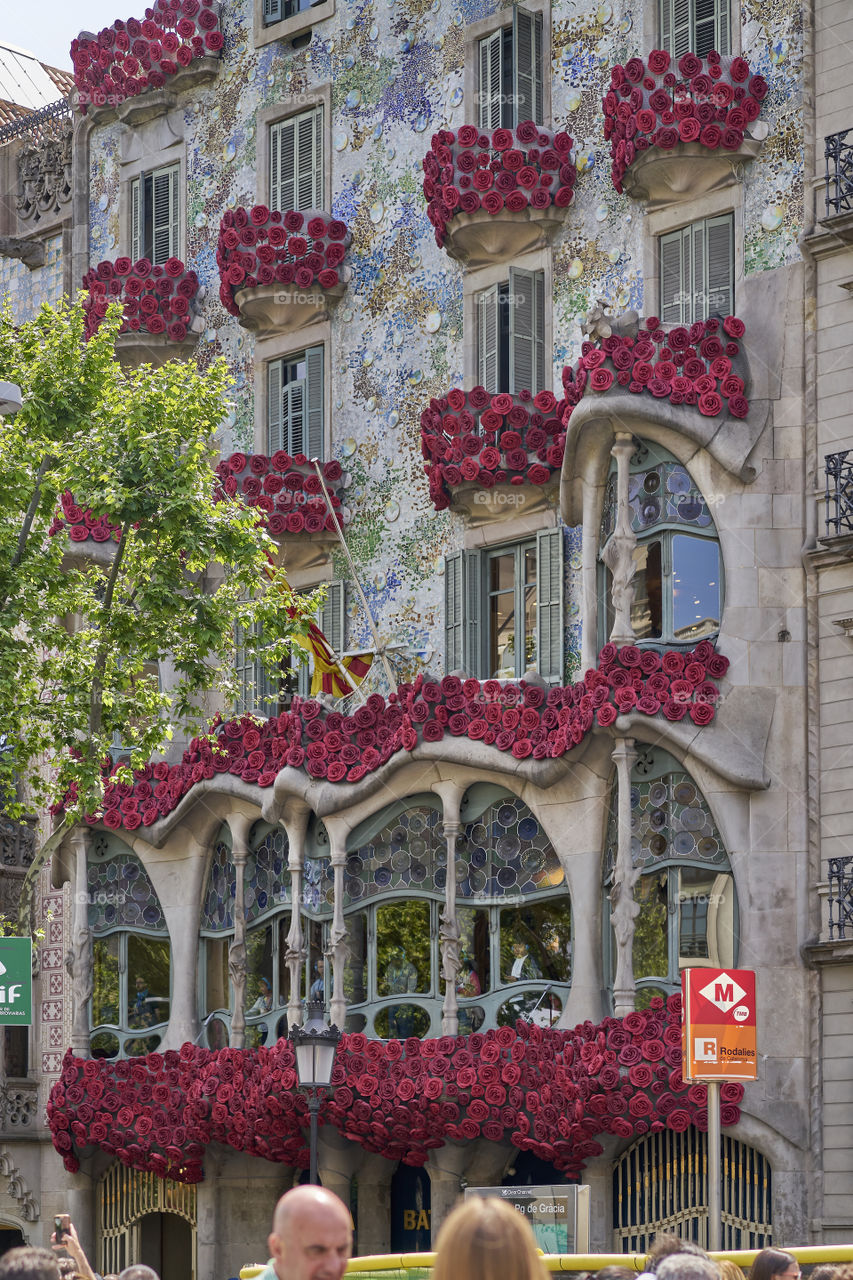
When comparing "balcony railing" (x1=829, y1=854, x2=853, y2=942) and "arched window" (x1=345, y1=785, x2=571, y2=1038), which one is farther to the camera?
"arched window" (x1=345, y1=785, x2=571, y2=1038)

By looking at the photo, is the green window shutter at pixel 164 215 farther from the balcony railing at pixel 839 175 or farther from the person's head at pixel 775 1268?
the person's head at pixel 775 1268

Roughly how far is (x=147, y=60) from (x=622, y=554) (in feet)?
43.2

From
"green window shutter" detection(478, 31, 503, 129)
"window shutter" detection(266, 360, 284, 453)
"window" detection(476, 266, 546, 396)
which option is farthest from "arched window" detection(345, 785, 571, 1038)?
"green window shutter" detection(478, 31, 503, 129)

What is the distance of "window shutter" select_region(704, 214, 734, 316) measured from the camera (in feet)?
84.4

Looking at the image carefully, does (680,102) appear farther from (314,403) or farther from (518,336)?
(314,403)

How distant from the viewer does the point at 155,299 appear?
32.4 meters

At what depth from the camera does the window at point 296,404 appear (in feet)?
101

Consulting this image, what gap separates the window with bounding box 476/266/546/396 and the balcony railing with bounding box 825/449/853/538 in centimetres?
477

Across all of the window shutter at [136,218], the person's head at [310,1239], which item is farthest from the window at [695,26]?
the person's head at [310,1239]

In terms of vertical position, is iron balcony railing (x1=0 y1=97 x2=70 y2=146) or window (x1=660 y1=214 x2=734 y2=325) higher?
iron balcony railing (x1=0 y1=97 x2=70 y2=146)

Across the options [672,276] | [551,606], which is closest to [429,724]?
[551,606]

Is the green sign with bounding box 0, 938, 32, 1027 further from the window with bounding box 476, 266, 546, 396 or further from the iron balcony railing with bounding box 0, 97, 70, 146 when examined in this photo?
the iron balcony railing with bounding box 0, 97, 70, 146

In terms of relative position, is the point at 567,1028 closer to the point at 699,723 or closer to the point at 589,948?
the point at 589,948

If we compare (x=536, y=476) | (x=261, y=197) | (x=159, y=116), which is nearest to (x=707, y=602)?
(x=536, y=476)
